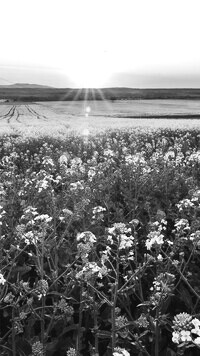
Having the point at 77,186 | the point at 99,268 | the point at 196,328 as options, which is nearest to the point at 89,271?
the point at 99,268

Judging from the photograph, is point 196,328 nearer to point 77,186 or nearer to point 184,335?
point 184,335

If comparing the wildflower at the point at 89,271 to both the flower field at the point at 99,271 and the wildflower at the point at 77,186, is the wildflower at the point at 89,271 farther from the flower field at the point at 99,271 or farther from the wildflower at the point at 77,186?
the wildflower at the point at 77,186

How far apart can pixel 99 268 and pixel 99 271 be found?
64 millimetres

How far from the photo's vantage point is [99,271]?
253cm

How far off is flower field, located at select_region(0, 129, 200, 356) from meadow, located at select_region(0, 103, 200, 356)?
0.03ft

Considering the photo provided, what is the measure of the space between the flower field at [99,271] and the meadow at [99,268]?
1 centimetres

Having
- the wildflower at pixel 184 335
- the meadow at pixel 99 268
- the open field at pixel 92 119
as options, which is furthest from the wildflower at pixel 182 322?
the open field at pixel 92 119

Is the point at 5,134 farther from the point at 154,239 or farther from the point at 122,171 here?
the point at 154,239

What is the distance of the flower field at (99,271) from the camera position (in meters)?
2.68

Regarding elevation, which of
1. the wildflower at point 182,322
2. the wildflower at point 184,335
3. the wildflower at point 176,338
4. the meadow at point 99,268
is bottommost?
the meadow at point 99,268

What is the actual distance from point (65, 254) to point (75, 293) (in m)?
0.61

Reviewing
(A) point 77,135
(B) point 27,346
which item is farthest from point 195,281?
(A) point 77,135

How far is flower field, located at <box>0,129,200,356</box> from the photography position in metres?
2.68

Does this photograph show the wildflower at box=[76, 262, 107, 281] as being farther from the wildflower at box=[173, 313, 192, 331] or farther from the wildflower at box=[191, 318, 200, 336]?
the wildflower at box=[191, 318, 200, 336]
